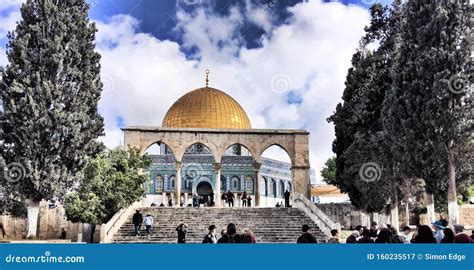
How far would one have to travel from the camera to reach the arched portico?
26.1 m

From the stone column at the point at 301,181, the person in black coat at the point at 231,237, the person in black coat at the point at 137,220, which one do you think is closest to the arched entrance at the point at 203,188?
the stone column at the point at 301,181

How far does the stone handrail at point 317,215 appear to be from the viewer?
1814 cm

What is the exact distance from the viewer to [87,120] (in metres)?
19.2

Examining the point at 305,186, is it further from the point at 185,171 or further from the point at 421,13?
the point at 185,171

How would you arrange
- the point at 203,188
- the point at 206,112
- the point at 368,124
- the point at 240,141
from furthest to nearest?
the point at 203,188
the point at 206,112
the point at 240,141
the point at 368,124

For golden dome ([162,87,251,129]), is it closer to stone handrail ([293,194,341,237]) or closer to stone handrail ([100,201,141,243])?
stone handrail ([293,194,341,237])

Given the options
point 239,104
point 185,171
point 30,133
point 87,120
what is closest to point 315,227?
point 87,120

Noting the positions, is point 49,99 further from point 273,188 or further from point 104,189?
point 273,188

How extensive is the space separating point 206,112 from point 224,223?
15.6 metres

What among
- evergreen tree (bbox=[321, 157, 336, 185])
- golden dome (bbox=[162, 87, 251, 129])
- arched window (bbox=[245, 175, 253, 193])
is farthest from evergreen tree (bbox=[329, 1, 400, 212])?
arched window (bbox=[245, 175, 253, 193])

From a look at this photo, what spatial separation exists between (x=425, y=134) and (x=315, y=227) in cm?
558

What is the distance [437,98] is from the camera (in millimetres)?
15797

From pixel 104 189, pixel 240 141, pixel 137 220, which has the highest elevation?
pixel 240 141

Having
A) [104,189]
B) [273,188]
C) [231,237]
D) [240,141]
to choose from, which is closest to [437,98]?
[231,237]
